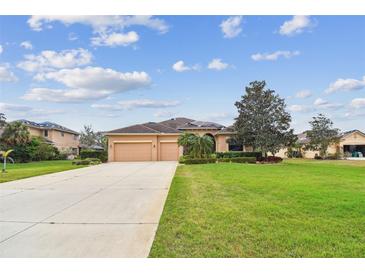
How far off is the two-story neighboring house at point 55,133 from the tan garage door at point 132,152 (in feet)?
44.0

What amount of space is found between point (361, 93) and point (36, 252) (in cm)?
2244

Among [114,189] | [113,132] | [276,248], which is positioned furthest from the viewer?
[113,132]

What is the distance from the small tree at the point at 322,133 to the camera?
109ft

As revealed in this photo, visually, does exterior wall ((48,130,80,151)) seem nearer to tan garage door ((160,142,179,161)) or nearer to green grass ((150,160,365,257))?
tan garage door ((160,142,179,161))

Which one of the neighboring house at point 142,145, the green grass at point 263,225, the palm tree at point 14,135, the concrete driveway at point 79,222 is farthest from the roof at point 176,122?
the green grass at point 263,225

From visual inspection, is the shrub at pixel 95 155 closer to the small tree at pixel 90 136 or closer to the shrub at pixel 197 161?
the shrub at pixel 197 161

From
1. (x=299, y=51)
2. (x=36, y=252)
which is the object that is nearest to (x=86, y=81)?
(x=299, y=51)

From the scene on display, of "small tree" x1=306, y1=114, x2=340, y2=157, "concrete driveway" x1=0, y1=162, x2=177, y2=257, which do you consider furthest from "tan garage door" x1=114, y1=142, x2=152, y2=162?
"small tree" x1=306, y1=114, x2=340, y2=157

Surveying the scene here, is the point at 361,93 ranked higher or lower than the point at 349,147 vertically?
higher

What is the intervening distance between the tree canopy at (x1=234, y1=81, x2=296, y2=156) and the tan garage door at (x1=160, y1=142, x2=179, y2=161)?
770 centimetres

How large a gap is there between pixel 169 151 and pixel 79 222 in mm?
24033

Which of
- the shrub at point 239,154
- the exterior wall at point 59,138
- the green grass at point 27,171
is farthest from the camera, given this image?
the exterior wall at point 59,138

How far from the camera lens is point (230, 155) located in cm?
2448
